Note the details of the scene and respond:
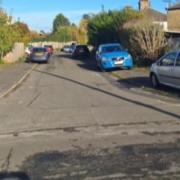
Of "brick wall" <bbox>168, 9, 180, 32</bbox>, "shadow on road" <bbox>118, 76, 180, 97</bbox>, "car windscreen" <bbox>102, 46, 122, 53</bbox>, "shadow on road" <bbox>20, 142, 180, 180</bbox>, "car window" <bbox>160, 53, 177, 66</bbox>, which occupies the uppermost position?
"brick wall" <bbox>168, 9, 180, 32</bbox>

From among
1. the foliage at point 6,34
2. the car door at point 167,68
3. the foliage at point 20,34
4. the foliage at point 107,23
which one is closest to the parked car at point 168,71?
the car door at point 167,68

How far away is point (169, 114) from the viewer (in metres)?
13.0

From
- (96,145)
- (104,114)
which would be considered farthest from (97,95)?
(96,145)

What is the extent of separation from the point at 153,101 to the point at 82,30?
122 m

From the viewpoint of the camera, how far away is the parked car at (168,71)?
61.9 ft

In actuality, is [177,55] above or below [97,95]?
above

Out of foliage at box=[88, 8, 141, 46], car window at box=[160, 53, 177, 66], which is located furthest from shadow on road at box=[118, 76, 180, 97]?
foliage at box=[88, 8, 141, 46]

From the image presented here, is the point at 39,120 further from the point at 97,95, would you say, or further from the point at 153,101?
the point at 97,95

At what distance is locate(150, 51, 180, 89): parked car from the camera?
61.9ft

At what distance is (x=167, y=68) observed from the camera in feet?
65.0

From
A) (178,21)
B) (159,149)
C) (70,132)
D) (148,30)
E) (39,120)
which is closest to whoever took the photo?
(159,149)

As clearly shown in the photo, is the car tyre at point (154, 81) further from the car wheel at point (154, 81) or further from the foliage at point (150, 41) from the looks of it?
the foliage at point (150, 41)

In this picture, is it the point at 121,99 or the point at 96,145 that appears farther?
the point at 121,99

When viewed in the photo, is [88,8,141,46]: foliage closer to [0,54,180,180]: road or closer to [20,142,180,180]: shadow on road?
[0,54,180,180]: road
